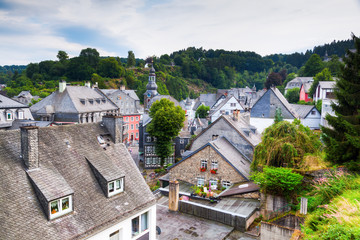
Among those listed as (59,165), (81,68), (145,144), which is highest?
(81,68)

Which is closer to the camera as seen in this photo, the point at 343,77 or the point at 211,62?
the point at 343,77

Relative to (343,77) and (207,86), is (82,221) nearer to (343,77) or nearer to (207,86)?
(343,77)

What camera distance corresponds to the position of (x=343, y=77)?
15.4 meters

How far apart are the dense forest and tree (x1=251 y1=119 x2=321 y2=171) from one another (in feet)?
173

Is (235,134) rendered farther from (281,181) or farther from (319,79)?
(319,79)

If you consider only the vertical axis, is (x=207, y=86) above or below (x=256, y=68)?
below

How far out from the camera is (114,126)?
1534 centimetres

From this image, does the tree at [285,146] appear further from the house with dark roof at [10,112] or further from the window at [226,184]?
the house with dark roof at [10,112]

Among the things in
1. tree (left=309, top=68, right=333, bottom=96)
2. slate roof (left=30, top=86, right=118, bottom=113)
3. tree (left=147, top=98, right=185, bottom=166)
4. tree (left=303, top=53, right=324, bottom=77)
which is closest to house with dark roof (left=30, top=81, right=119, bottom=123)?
slate roof (left=30, top=86, right=118, bottom=113)

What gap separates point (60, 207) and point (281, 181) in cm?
1174

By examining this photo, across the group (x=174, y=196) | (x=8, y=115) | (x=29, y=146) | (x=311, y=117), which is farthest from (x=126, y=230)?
(x=311, y=117)

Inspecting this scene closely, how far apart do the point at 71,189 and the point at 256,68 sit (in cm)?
19828

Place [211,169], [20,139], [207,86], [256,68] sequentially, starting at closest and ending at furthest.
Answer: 1. [20,139]
2. [211,169]
3. [207,86]
4. [256,68]

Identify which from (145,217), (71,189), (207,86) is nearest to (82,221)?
(71,189)
